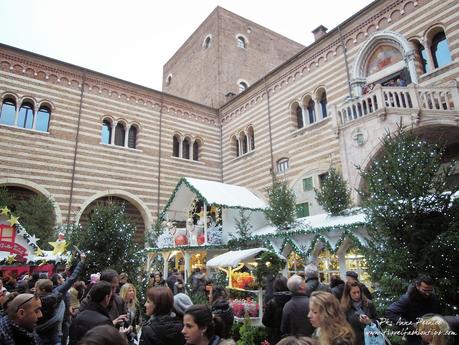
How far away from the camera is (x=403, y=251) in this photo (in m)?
5.91

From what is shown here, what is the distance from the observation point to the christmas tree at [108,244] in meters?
9.24

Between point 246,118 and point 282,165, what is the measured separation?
4.62m

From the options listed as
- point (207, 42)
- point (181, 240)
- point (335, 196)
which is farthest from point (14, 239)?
point (207, 42)

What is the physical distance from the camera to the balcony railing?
10594 mm

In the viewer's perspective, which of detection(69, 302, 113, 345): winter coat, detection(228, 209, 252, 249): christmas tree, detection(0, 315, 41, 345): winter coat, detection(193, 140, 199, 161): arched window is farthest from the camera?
detection(193, 140, 199, 161): arched window

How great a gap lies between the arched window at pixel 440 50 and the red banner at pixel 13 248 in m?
14.8

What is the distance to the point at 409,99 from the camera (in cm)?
1119

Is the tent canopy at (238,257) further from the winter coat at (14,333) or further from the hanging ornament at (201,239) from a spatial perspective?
the winter coat at (14,333)

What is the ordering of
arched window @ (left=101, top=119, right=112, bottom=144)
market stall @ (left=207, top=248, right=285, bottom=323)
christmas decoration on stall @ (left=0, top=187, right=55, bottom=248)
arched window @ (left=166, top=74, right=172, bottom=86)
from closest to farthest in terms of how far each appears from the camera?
market stall @ (left=207, top=248, right=285, bottom=323), christmas decoration on stall @ (left=0, top=187, right=55, bottom=248), arched window @ (left=101, top=119, right=112, bottom=144), arched window @ (left=166, top=74, right=172, bottom=86)

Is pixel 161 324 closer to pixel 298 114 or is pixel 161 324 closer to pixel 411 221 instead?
pixel 411 221

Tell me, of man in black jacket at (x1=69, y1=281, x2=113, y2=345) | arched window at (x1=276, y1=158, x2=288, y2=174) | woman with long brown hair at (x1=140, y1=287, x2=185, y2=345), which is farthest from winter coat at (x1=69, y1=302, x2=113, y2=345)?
arched window at (x1=276, y1=158, x2=288, y2=174)

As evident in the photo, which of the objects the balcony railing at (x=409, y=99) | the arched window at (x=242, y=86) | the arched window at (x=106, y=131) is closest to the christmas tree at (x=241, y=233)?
the balcony railing at (x=409, y=99)

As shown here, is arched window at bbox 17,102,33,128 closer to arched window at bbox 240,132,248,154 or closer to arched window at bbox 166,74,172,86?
arched window at bbox 240,132,248,154

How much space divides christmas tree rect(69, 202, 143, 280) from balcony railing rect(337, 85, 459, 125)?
9.31 metres
